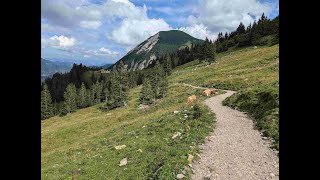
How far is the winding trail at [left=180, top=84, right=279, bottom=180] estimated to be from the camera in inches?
570

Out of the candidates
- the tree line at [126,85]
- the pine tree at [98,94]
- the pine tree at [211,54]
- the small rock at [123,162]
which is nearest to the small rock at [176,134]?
the small rock at [123,162]

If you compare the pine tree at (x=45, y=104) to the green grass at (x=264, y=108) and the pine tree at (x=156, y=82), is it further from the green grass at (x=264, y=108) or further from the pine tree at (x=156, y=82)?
the green grass at (x=264, y=108)

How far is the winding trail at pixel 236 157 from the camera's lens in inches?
570

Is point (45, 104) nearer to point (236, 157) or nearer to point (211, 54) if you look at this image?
point (211, 54)

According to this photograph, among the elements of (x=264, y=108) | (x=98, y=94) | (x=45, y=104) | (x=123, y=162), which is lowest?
(x=45, y=104)

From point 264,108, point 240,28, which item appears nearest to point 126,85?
point 264,108

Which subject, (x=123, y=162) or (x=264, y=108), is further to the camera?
(x=264, y=108)

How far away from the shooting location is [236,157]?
16750 mm

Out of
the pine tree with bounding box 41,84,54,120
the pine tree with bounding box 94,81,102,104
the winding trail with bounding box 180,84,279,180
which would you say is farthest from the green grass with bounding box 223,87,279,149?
the pine tree with bounding box 94,81,102,104

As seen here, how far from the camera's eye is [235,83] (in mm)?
61875

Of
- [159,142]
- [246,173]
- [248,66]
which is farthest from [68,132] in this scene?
[248,66]

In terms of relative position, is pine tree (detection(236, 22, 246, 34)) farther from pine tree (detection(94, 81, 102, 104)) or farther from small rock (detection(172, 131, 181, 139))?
small rock (detection(172, 131, 181, 139))
